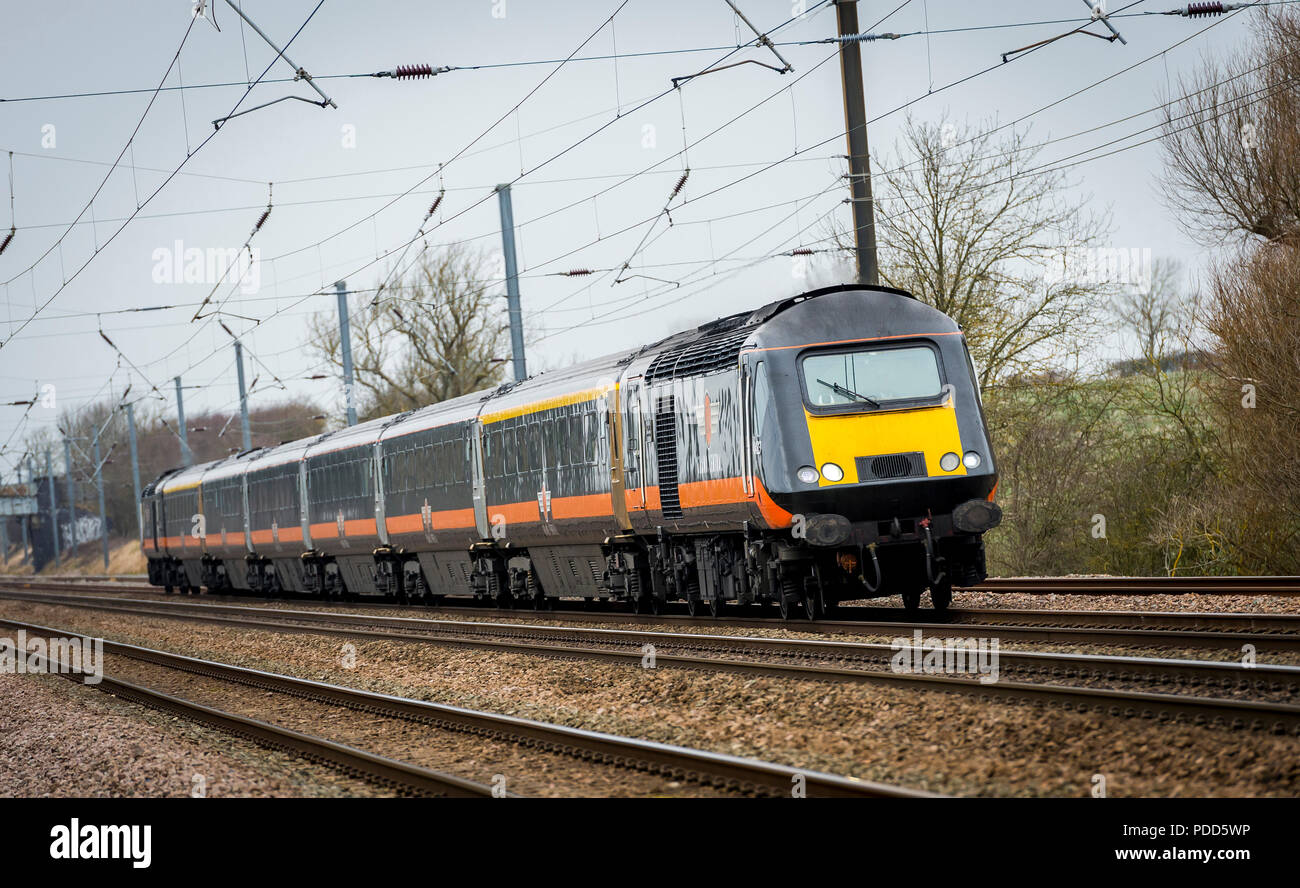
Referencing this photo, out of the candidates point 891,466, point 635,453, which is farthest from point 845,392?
point 635,453

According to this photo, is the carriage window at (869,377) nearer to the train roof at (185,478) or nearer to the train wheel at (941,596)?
the train wheel at (941,596)

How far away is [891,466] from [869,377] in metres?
1.03

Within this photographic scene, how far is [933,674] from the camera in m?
10.3

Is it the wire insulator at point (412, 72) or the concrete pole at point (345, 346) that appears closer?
the wire insulator at point (412, 72)

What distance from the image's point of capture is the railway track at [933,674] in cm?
804

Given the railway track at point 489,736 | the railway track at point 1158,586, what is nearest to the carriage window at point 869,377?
the railway track at point 1158,586

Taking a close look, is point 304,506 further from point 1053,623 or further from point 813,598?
point 1053,623

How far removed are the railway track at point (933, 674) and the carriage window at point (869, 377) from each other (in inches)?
106

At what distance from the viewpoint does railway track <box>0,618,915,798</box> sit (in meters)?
7.44

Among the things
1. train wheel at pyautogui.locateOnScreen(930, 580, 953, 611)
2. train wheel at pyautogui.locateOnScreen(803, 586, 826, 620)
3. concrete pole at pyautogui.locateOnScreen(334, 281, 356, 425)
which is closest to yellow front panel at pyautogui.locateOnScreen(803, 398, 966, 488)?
train wheel at pyautogui.locateOnScreen(930, 580, 953, 611)

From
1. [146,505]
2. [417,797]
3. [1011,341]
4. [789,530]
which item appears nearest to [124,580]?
[146,505]

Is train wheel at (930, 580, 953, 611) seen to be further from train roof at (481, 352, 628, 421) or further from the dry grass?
the dry grass

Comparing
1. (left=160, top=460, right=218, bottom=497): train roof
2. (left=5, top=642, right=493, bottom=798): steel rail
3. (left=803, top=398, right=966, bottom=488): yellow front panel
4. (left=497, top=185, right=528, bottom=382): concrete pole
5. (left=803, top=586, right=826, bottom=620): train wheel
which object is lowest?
(left=5, top=642, right=493, bottom=798): steel rail

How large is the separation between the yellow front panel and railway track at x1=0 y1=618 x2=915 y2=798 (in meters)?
4.79
